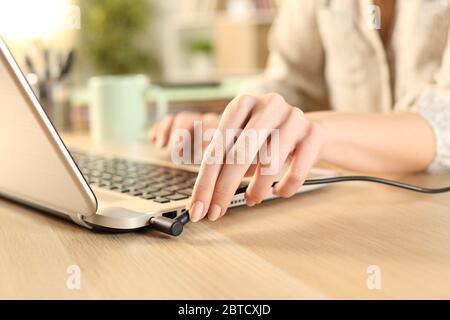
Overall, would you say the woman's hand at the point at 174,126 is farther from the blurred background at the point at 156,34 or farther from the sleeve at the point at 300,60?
the blurred background at the point at 156,34

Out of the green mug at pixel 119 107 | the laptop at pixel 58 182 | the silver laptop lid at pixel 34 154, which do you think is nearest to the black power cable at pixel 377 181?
the laptop at pixel 58 182

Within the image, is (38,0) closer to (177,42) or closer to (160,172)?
(177,42)

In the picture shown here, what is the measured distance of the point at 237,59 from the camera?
4020mm

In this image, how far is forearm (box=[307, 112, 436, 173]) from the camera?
737 mm

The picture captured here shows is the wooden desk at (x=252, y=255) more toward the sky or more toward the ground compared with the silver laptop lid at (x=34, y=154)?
more toward the ground

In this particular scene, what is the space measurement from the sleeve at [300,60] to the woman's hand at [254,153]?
2.55 ft

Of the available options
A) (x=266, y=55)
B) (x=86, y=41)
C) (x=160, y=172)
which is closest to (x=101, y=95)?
(x=160, y=172)

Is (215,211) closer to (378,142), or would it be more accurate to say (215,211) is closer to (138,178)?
(138,178)

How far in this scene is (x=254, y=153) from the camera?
0.53 metres

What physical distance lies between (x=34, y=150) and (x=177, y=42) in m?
4.18

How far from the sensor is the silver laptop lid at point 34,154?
1.47 feet

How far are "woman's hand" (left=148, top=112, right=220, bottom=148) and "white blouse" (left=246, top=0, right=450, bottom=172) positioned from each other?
0.30 m

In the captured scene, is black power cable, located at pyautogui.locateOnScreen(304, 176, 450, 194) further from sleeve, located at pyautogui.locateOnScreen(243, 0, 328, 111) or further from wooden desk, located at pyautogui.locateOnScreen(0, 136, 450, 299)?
sleeve, located at pyautogui.locateOnScreen(243, 0, 328, 111)

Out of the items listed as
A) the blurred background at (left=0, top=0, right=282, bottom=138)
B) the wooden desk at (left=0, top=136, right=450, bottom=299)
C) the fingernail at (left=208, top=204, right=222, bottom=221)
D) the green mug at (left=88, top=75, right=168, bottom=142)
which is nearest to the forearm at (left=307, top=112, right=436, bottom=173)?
the wooden desk at (left=0, top=136, right=450, bottom=299)
